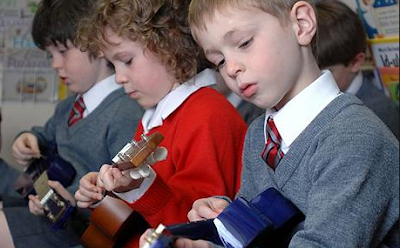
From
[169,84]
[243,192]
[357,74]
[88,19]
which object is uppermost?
[88,19]

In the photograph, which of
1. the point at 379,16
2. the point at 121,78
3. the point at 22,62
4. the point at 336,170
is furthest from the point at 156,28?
the point at 22,62

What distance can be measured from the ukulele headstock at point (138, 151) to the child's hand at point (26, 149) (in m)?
0.51

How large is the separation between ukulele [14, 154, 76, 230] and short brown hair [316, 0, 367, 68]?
537mm

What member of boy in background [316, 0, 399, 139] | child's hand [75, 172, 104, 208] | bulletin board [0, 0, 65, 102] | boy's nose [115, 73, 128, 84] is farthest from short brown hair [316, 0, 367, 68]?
bulletin board [0, 0, 65, 102]

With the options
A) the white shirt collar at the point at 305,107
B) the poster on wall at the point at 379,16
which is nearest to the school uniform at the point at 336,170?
the white shirt collar at the point at 305,107

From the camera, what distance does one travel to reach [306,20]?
2.47ft

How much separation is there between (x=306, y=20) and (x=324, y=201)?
0.23 m

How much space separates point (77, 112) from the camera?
121 cm

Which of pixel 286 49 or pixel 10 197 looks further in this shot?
pixel 10 197

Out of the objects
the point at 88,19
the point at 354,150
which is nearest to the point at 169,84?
the point at 88,19

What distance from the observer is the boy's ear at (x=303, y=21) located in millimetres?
746

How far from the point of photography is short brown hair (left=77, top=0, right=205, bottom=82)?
3.06 feet

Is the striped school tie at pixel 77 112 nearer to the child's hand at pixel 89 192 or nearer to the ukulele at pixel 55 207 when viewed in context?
the ukulele at pixel 55 207

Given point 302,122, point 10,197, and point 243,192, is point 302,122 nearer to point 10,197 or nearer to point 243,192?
point 243,192
